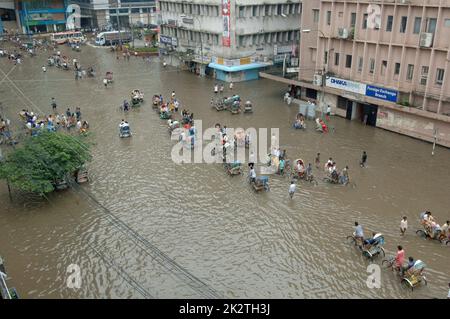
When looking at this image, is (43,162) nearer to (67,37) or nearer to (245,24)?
(245,24)

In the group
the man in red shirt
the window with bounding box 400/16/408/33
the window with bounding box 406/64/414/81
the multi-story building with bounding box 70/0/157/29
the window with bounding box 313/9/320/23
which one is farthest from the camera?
the multi-story building with bounding box 70/0/157/29

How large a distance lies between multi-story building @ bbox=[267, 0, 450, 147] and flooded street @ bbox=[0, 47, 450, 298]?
2.30m

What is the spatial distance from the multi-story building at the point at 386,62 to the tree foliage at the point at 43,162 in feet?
77.5

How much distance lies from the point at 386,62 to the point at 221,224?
21.1m

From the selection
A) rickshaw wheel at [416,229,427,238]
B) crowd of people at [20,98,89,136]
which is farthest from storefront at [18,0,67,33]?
rickshaw wheel at [416,229,427,238]

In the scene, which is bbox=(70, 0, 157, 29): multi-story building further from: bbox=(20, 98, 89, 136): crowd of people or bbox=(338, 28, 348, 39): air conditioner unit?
bbox=(338, 28, 348, 39): air conditioner unit

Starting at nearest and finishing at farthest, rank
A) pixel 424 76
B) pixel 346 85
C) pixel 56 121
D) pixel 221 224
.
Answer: pixel 221 224 → pixel 424 76 → pixel 346 85 → pixel 56 121

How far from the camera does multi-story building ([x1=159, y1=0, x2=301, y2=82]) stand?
5300cm

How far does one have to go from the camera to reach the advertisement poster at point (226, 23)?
51506 millimetres

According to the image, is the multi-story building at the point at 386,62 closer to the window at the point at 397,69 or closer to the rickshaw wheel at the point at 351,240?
the window at the point at 397,69

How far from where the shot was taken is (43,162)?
25.0 m

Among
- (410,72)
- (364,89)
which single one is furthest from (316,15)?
(410,72)

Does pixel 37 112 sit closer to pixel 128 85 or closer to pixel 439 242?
pixel 128 85

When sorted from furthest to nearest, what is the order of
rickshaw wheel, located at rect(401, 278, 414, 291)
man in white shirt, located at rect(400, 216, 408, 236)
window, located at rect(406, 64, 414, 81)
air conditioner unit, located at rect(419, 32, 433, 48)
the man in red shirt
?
window, located at rect(406, 64, 414, 81), air conditioner unit, located at rect(419, 32, 433, 48), man in white shirt, located at rect(400, 216, 408, 236), the man in red shirt, rickshaw wheel, located at rect(401, 278, 414, 291)
